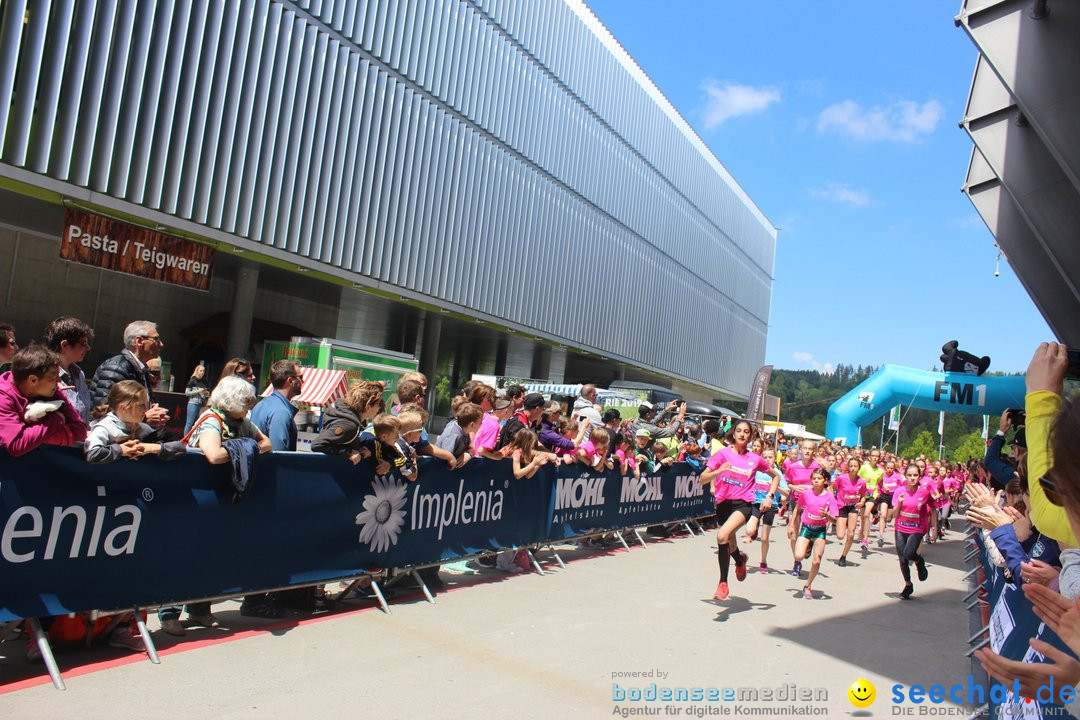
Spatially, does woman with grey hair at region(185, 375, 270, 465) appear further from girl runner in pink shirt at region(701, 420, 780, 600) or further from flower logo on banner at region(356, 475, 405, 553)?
girl runner in pink shirt at region(701, 420, 780, 600)

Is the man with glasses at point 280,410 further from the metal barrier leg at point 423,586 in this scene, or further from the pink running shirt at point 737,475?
the pink running shirt at point 737,475

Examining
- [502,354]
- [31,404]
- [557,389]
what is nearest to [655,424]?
[31,404]

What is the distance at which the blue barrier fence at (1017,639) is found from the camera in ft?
9.25

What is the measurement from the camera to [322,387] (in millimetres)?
17750

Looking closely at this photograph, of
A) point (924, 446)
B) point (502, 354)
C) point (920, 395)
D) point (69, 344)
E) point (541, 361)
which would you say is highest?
point (502, 354)

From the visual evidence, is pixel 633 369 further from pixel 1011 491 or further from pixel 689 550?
pixel 1011 491

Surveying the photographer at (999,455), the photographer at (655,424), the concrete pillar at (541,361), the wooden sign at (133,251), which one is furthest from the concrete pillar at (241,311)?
the photographer at (999,455)

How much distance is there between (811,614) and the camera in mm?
8852

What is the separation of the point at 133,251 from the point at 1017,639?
16.0 meters

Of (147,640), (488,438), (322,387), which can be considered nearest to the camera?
(147,640)

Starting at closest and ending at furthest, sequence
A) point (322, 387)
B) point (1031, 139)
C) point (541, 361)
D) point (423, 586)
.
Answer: point (423, 586) < point (1031, 139) < point (322, 387) < point (541, 361)

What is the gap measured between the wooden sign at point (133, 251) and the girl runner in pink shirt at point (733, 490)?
1215 cm

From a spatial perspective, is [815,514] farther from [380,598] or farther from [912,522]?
[380,598]

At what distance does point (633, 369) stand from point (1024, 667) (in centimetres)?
3722
